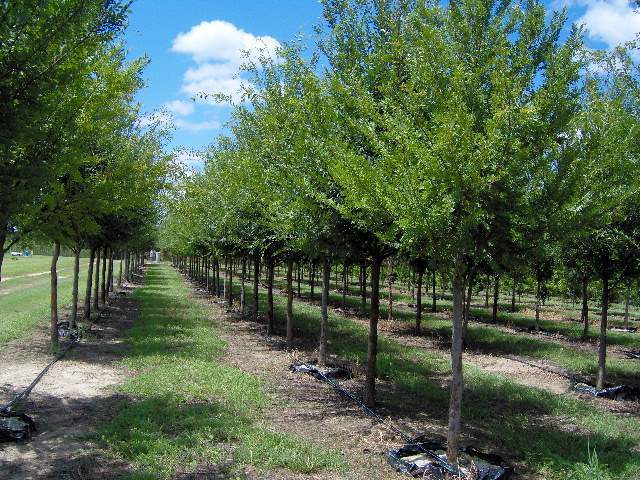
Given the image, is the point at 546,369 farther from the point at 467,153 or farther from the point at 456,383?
the point at 467,153

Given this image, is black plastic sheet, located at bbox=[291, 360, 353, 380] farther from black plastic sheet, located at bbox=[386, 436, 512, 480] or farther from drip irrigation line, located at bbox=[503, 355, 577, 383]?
drip irrigation line, located at bbox=[503, 355, 577, 383]

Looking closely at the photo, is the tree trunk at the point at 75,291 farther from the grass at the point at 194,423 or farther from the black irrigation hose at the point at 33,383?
the grass at the point at 194,423

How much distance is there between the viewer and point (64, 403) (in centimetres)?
810

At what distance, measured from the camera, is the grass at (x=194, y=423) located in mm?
5938

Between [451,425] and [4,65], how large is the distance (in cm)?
528

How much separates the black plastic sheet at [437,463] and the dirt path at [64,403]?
2.87 metres

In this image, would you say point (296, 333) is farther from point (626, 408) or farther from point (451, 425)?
point (451, 425)

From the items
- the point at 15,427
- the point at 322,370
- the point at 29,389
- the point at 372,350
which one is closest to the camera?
the point at 15,427

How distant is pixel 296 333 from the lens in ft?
55.9

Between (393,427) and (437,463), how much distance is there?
1444 millimetres

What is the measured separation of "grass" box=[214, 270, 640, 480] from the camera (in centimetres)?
650

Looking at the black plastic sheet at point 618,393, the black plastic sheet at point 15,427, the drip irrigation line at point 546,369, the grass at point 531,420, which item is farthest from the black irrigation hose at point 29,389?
the drip irrigation line at point 546,369

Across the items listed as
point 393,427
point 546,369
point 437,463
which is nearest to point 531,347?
point 546,369

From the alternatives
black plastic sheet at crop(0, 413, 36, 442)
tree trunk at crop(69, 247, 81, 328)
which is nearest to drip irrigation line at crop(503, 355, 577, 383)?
black plastic sheet at crop(0, 413, 36, 442)
